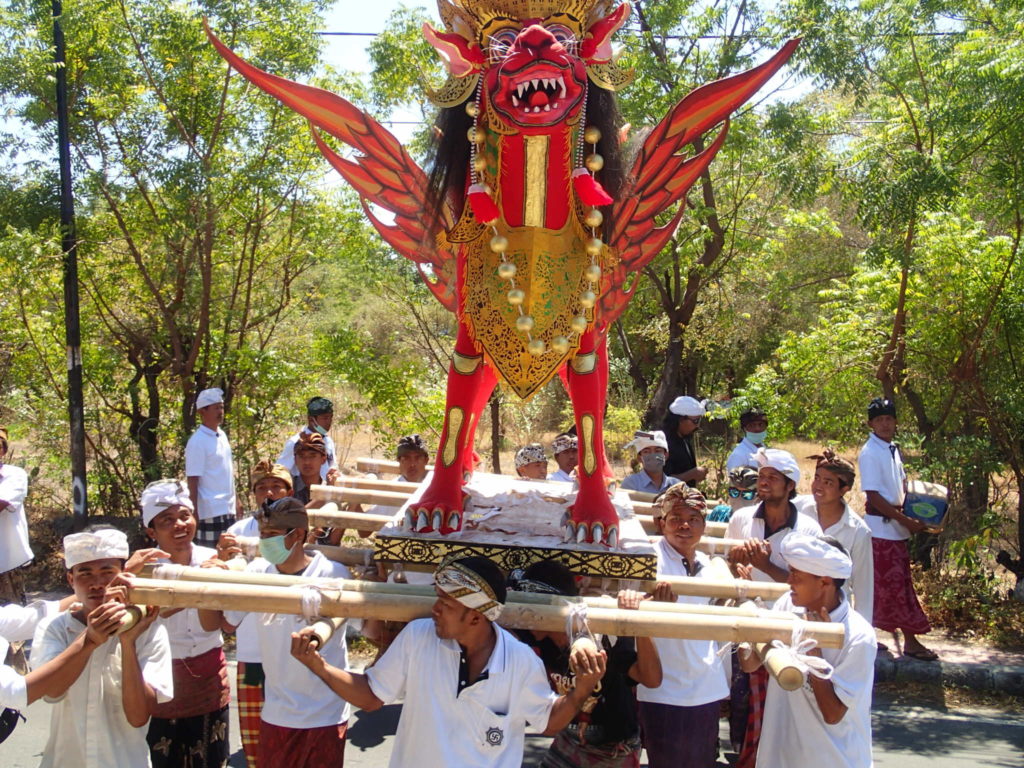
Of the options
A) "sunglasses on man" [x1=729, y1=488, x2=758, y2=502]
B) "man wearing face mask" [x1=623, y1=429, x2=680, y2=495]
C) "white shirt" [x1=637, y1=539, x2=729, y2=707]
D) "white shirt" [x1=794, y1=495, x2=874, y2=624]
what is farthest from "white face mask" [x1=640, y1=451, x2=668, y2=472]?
"white shirt" [x1=637, y1=539, x2=729, y2=707]

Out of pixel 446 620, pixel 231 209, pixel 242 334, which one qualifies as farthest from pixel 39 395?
pixel 446 620

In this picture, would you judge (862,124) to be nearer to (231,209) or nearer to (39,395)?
(231,209)

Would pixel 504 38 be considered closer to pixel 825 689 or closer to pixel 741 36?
pixel 825 689

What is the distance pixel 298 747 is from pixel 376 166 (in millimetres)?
2039

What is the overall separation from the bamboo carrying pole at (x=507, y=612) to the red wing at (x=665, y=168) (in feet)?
5.02

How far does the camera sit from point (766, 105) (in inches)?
298

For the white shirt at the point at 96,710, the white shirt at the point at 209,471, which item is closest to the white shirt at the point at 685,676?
the white shirt at the point at 96,710

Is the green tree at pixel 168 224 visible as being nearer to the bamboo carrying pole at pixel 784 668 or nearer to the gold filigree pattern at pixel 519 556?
the gold filigree pattern at pixel 519 556

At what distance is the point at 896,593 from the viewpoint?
5438 mm

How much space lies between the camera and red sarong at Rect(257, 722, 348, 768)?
3031 mm

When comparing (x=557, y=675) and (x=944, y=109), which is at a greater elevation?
(x=944, y=109)

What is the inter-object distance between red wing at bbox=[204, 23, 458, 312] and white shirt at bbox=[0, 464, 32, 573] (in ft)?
8.26

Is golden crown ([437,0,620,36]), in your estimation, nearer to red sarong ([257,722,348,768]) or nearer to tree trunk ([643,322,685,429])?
red sarong ([257,722,348,768])

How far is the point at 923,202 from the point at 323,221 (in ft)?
15.0
